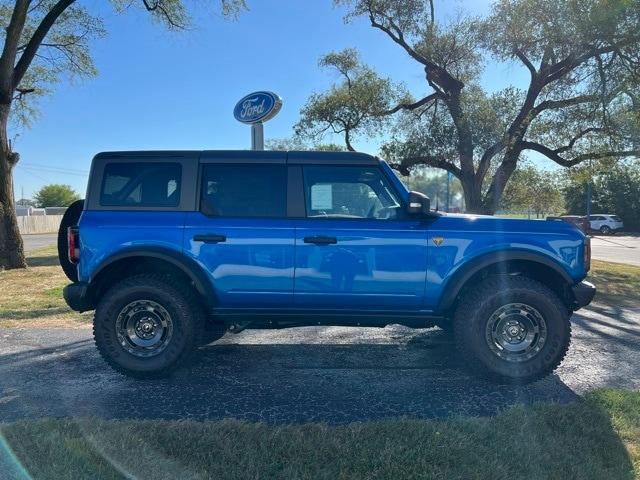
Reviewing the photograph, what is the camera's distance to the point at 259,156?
458cm

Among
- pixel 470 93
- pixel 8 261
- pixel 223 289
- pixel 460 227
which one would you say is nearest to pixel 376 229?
pixel 460 227

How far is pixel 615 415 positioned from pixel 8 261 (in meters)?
13.1

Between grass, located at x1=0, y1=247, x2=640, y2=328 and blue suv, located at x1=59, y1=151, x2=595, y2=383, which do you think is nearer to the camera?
blue suv, located at x1=59, y1=151, x2=595, y2=383

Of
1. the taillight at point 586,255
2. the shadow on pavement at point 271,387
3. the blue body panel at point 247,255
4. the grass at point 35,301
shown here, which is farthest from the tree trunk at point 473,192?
the blue body panel at point 247,255

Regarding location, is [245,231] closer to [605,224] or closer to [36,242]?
[36,242]

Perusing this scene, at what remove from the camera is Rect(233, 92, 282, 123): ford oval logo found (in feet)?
28.3

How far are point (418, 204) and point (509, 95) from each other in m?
13.0

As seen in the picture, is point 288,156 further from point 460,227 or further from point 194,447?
point 194,447

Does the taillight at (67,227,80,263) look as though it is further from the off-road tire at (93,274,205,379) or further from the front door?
the front door

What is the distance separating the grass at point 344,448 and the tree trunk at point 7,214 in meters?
10.3

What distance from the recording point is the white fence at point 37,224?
134ft

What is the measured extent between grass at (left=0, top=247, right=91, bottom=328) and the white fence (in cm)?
3301

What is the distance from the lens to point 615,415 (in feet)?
11.8

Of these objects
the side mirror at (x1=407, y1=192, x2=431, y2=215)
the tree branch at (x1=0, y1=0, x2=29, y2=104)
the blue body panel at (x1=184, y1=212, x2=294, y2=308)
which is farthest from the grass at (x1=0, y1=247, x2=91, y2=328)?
the side mirror at (x1=407, y1=192, x2=431, y2=215)
